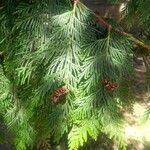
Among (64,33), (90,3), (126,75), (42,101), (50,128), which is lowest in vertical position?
(90,3)

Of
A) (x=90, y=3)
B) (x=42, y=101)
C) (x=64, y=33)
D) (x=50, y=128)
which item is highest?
(x=64, y=33)

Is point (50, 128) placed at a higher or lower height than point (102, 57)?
lower

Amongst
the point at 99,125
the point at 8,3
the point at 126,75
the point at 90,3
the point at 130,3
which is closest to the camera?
the point at 99,125

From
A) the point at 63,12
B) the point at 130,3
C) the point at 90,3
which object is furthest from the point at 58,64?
the point at 90,3

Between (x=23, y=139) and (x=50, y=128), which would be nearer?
(x=50, y=128)

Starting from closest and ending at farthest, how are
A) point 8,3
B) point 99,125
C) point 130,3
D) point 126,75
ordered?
point 99,125, point 126,75, point 8,3, point 130,3

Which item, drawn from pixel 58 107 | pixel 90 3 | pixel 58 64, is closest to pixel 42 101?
pixel 58 107

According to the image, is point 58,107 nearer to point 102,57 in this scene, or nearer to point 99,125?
point 99,125

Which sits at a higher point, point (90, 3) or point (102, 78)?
point (102, 78)

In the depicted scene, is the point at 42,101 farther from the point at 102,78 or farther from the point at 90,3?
the point at 90,3
